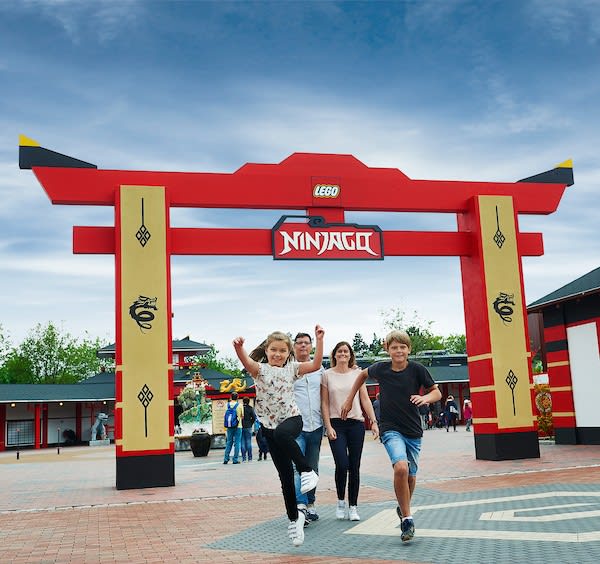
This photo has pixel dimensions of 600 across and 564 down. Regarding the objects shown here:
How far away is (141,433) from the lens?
11562mm

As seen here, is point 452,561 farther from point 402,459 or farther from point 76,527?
point 76,527

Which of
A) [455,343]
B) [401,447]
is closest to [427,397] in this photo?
[401,447]

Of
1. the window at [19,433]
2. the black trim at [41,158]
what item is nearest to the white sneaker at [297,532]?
the black trim at [41,158]

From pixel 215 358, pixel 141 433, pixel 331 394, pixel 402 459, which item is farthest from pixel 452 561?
pixel 215 358

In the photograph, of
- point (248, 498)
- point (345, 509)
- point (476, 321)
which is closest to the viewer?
point (345, 509)

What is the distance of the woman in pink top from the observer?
6.81 metres

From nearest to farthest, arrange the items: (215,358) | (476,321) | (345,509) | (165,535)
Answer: (165,535) < (345,509) < (476,321) < (215,358)

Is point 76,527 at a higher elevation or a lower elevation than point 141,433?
lower

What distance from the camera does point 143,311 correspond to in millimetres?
11938

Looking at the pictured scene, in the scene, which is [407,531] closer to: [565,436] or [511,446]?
[511,446]

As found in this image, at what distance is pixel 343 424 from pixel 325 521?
3.32 ft

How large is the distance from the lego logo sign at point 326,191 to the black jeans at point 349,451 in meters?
7.52

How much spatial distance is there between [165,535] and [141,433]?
16.7ft

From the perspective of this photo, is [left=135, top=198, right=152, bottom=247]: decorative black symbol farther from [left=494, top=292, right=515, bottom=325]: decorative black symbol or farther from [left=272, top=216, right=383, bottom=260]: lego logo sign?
[left=494, top=292, right=515, bottom=325]: decorative black symbol
